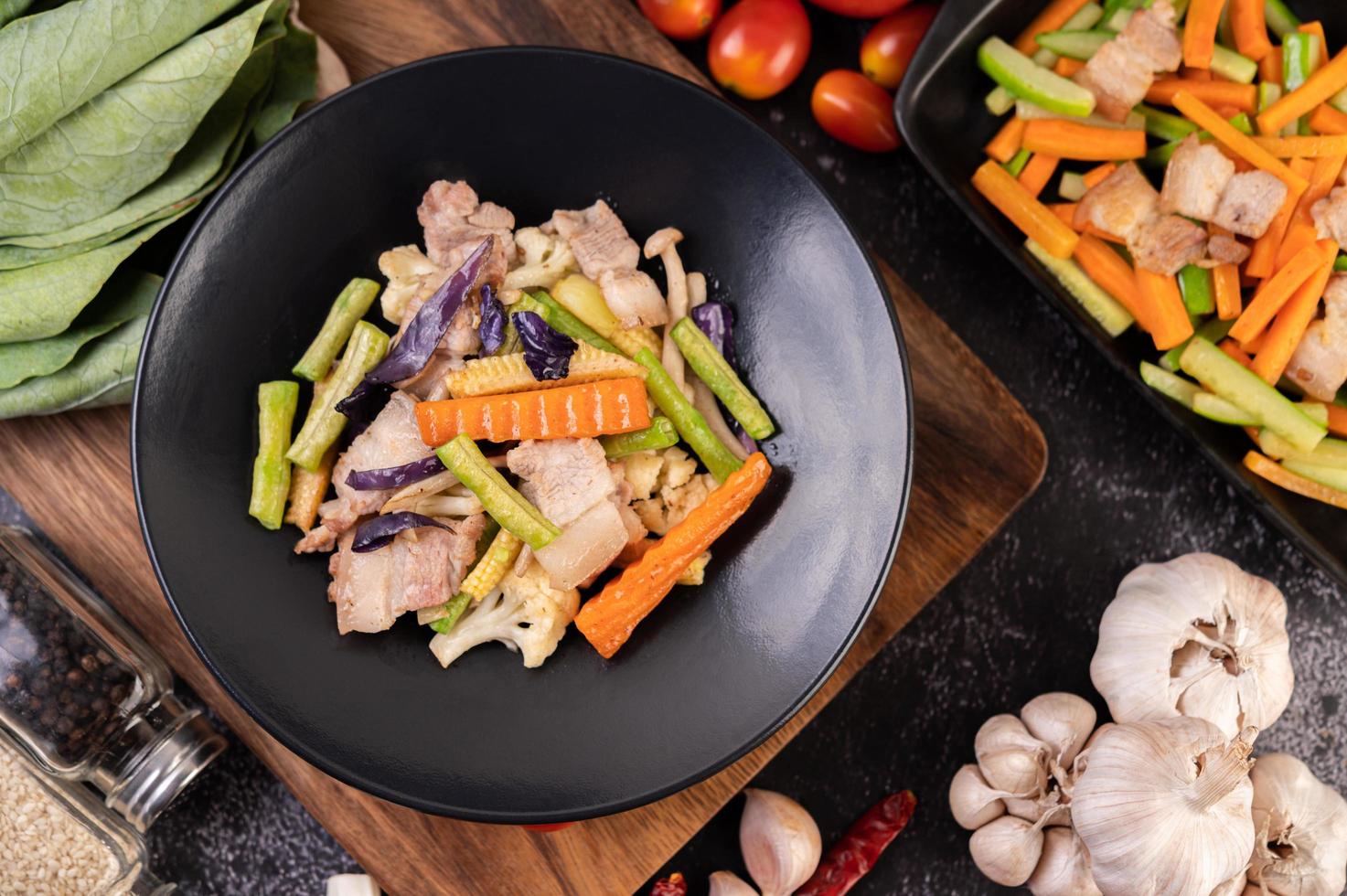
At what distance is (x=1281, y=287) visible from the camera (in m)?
3.05

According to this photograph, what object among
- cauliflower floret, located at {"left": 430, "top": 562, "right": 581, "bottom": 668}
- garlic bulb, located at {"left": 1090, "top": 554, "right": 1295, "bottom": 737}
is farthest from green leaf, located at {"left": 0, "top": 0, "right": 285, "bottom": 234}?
garlic bulb, located at {"left": 1090, "top": 554, "right": 1295, "bottom": 737}

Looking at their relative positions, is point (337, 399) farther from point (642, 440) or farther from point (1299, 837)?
point (1299, 837)

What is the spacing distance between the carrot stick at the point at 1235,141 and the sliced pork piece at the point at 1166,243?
0.25 m

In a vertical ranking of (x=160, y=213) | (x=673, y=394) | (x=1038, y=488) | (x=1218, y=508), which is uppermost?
(x=160, y=213)

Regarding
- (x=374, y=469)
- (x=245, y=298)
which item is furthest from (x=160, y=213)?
(x=374, y=469)

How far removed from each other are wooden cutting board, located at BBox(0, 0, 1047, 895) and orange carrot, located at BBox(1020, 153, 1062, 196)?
0.55m

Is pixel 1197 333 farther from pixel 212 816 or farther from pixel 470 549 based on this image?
pixel 212 816

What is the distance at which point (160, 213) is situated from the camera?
2955mm

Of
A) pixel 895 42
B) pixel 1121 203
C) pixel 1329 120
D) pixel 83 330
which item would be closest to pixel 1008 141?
pixel 1121 203

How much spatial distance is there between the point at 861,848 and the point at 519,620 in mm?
1418

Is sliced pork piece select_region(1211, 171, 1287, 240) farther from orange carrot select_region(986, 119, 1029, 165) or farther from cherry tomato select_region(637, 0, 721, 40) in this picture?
cherry tomato select_region(637, 0, 721, 40)

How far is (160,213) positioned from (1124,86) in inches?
110

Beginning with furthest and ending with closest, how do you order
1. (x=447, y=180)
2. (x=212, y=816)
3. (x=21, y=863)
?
(x=212, y=816) < (x=21, y=863) < (x=447, y=180)

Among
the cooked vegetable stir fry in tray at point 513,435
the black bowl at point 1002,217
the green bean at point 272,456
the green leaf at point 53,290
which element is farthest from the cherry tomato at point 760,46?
the green leaf at point 53,290
